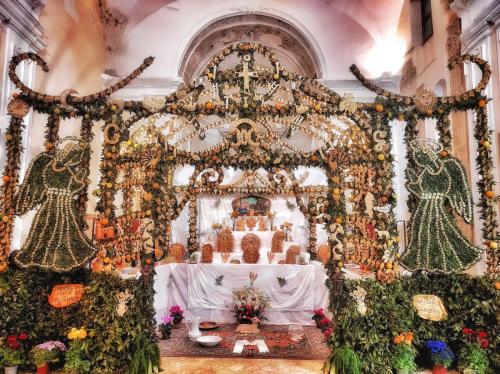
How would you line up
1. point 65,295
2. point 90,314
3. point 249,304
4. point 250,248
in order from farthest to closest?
point 250,248, point 249,304, point 65,295, point 90,314

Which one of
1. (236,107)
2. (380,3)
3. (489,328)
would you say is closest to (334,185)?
(236,107)

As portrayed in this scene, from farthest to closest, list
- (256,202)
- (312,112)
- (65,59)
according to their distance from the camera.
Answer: (256,202), (65,59), (312,112)

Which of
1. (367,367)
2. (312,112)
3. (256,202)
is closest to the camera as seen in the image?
(367,367)

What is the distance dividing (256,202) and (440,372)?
717 centimetres

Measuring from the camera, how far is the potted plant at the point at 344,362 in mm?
4660

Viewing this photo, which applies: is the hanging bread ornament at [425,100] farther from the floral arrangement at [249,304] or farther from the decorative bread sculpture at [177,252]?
the decorative bread sculpture at [177,252]

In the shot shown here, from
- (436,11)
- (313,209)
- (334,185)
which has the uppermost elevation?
(436,11)

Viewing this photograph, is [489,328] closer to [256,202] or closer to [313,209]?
[313,209]

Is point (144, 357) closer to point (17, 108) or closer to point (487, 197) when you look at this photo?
point (17, 108)

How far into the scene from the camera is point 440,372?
16.2 feet

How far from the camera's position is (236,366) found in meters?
5.46

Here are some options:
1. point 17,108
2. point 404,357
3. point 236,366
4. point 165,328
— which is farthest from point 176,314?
point 17,108

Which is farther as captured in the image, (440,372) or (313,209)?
(313,209)

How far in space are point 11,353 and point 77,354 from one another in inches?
36.6
